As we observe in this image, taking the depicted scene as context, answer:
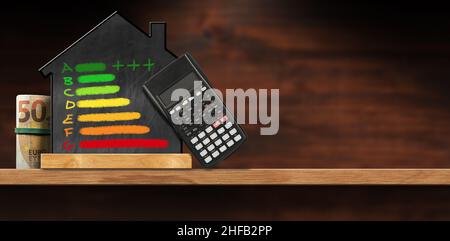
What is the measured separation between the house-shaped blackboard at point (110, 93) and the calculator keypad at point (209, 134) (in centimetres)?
4

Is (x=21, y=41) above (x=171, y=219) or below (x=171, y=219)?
above

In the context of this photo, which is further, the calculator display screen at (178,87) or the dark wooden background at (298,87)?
the dark wooden background at (298,87)

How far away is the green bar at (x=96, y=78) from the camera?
1.13 meters

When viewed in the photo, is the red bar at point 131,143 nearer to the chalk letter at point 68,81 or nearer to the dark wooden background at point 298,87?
the chalk letter at point 68,81

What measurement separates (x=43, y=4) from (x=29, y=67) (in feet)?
0.50

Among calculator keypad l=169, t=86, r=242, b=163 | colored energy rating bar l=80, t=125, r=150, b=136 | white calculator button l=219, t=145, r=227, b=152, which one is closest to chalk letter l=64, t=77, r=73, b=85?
colored energy rating bar l=80, t=125, r=150, b=136

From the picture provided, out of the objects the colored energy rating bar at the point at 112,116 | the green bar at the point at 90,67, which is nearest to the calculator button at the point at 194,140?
the colored energy rating bar at the point at 112,116

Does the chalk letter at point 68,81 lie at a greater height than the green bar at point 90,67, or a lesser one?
lesser

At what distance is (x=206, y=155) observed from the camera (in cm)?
109

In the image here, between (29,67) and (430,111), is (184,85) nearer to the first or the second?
(29,67)

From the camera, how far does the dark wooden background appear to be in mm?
1348

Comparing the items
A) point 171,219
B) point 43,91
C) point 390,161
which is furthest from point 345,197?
point 43,91

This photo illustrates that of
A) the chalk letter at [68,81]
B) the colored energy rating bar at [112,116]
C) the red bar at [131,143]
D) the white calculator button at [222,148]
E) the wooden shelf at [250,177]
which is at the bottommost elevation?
the wooden shelf at [250,177]

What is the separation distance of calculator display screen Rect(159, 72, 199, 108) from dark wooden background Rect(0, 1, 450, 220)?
25cm
